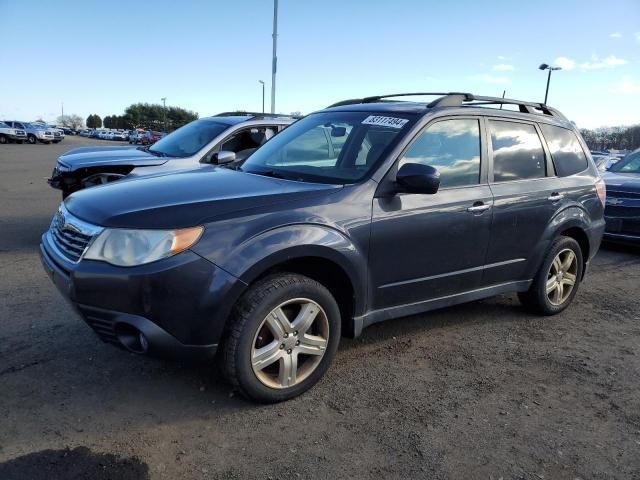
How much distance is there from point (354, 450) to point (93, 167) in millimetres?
5153

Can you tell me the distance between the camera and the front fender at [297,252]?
285cm

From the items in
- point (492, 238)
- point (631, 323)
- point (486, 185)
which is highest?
point (486, 185)

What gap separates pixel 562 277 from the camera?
16.0 ft

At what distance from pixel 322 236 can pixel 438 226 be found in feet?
3.24

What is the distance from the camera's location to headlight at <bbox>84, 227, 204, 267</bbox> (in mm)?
2740

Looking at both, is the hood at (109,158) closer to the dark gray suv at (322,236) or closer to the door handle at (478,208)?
the dark gray suv at (322,236)

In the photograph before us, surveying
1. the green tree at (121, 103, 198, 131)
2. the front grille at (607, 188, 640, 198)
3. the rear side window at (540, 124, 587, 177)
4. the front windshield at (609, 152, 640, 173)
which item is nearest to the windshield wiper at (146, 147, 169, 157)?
the rear side window at (540, 124, 587, 177)

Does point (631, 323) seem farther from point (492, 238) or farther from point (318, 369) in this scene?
point (318, 369)

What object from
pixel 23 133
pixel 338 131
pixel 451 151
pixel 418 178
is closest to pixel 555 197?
pixel 451 151

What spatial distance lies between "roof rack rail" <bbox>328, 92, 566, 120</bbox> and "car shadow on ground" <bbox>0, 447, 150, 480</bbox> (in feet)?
9.95

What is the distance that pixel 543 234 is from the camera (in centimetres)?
448

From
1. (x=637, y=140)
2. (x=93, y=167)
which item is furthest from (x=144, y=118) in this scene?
(x=93, y=167)

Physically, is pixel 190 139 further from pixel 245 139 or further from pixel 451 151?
pixel 451 151

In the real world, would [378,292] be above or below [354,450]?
above
